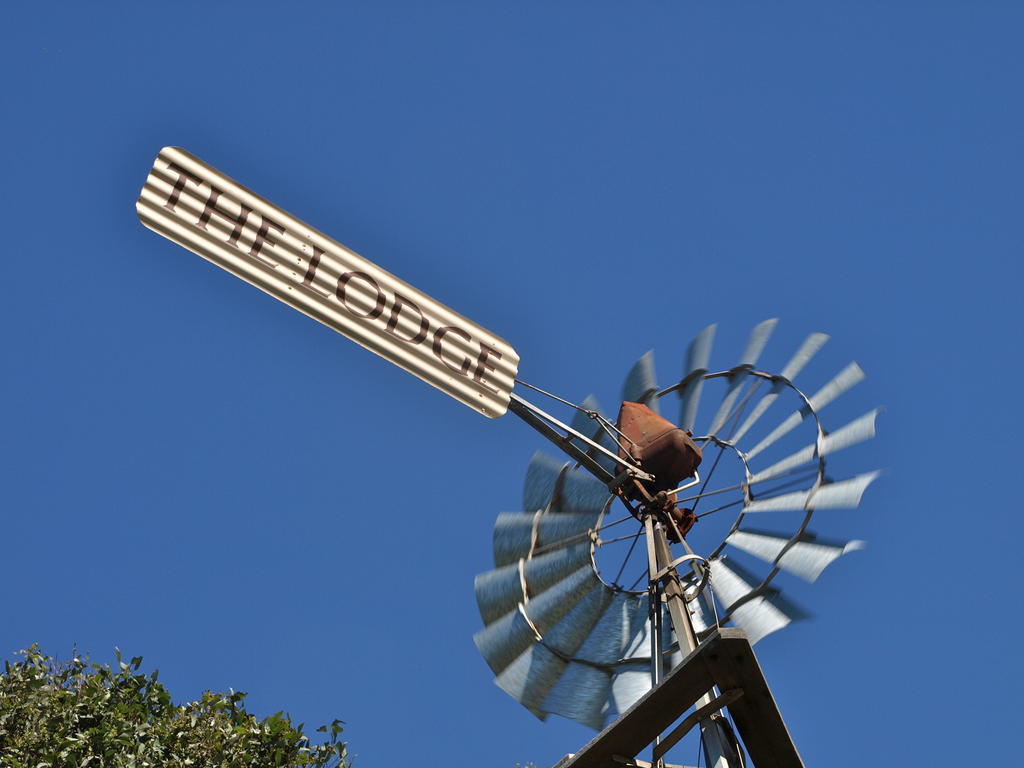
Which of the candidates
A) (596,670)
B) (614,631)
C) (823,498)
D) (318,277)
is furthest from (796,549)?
(318,277)

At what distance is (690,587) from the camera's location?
29.0 ft

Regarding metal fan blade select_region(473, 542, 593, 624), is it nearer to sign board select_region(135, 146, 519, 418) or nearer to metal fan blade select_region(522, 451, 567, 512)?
metal fan blade select_region(522, 451, 567, 512)

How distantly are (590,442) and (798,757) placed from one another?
2982 millimetres

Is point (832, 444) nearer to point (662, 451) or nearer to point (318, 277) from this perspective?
point (662, 451)

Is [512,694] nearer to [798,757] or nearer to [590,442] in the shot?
[590,442]

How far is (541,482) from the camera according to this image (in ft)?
33.1

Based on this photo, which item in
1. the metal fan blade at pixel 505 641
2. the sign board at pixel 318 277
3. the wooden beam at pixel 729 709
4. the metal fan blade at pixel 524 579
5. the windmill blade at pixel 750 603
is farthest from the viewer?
the metal fan blade at pixel 524 579

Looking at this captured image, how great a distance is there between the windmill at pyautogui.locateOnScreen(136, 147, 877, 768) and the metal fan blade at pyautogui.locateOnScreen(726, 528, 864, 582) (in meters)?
0.01

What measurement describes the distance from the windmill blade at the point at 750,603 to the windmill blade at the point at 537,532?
1.31 m

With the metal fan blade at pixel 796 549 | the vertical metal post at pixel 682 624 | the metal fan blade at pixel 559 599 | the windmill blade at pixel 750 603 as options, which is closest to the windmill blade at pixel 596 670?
the metal fan blade at pixel 559 599

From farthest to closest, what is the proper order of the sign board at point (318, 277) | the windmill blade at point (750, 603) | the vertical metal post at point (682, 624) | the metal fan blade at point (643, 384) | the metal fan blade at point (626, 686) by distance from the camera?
1. the metal fan blade at point (643, 384)
2. the metal fan blade at point (626, 686)
3. the sign board at point (318, 277)
4. the windmill blade at point (750, 603)
5. the vertical metal post at point (682, 624)

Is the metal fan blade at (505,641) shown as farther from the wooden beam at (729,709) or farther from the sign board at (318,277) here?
the wooden beam at (729,709)

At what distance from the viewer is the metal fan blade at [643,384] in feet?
33.2

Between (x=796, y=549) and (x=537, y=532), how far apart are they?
95.5 inches
